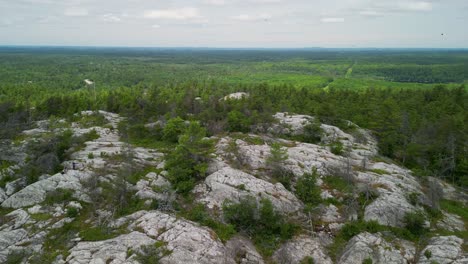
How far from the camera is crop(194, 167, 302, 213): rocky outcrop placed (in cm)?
2573

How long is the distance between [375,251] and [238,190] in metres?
11.5

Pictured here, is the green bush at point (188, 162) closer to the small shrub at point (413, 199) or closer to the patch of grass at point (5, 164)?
the patch of grass at point (5, 164)

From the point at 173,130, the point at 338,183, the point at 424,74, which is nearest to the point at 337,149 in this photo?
the point at 338,183

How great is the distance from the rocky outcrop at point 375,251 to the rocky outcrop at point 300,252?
1.41 metres

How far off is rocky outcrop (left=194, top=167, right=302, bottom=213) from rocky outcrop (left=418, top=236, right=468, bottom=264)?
950 cm

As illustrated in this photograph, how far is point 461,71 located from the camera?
560 ft

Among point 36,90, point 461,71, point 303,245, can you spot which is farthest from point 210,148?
point 461,71

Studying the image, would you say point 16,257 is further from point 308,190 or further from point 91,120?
point 91,120

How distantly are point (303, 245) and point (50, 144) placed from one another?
89.4 ft

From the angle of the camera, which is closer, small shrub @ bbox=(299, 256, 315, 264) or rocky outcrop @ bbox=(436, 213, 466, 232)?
small shrub @ bbox=(299, 256, 315, 264)

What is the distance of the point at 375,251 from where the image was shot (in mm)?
21000

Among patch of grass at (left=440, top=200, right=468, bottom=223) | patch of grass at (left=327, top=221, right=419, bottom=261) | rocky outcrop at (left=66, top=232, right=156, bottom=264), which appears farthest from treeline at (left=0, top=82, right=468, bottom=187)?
rocky outcrop at (left=66, top=232, right=156, bottom=264)

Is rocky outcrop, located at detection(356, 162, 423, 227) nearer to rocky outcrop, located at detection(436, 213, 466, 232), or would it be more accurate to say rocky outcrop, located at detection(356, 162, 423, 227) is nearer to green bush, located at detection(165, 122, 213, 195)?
rocky outcrop, located at detection(436, 213, 466, 232)

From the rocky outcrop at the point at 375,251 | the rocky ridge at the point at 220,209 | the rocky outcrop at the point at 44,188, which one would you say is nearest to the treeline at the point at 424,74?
the rocky ridge at the point at 220,209
